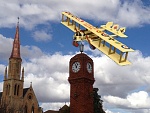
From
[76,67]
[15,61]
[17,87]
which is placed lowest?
[76,67]

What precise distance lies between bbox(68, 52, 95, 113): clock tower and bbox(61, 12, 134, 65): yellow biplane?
6763 mm

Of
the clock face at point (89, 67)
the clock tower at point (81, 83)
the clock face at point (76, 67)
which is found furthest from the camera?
the clock face at point (89, 67)

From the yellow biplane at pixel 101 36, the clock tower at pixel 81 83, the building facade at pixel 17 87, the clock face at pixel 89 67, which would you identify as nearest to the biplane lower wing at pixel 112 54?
the yellow biplane at pixel 101 36

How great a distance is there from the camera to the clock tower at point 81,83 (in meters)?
34.3

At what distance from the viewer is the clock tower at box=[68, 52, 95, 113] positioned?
3431 cm

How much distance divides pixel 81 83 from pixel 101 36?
39.5 feet

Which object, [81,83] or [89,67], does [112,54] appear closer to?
[81,83]

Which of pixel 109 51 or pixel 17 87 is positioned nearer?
pixel 109 51

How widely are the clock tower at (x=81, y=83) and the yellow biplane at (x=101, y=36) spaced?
676 centimetres

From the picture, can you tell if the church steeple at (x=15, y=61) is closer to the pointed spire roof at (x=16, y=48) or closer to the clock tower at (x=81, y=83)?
the pointed spire roof at (x=16, y=48)

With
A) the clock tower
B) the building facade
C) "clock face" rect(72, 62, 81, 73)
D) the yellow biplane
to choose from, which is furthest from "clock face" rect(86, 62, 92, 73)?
the building facade

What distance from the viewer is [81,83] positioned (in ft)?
114

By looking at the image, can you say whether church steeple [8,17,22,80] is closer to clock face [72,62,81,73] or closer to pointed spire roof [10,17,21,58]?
pointed spire roof [10,17,21,58]

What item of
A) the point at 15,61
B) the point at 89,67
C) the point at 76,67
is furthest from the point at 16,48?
the point at 89,67
